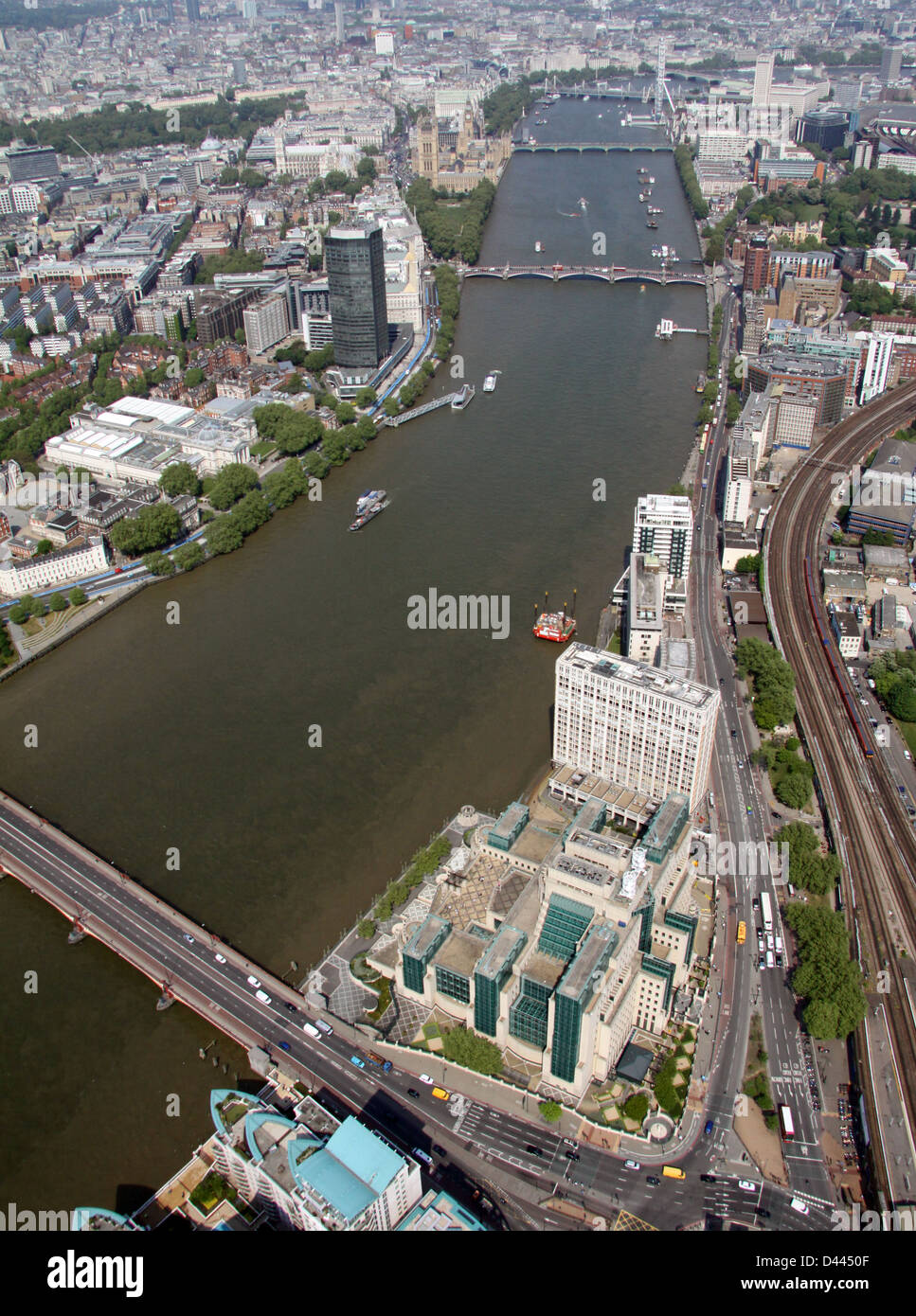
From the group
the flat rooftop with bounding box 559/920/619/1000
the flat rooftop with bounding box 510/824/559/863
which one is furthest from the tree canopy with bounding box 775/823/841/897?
the flat rooftop with bounding box 559/920/619/1000

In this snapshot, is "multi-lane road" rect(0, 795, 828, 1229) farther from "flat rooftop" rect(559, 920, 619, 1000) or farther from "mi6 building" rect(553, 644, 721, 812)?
"mi6 building" rect(553, 644, 721, 812)

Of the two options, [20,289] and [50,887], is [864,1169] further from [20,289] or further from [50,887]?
[20,289]

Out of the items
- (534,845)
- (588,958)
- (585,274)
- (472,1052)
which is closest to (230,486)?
(534,845)

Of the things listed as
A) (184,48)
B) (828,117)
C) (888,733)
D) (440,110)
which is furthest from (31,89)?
(888,733)

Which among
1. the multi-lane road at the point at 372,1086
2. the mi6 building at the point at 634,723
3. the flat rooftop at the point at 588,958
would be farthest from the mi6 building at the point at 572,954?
the mi6 building at the point at 634,723

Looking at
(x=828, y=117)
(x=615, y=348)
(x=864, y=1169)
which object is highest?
(x=828, y=117)

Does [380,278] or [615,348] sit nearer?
[380,278]

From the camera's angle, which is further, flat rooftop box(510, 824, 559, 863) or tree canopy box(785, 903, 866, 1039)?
flat rooftop box(510, 824, 559, 863)
